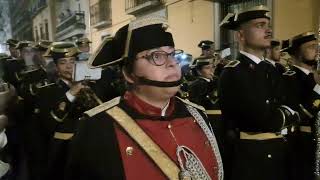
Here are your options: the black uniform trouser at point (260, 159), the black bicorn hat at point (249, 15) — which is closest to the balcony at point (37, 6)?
the black bicorn hat at point (249, 15)

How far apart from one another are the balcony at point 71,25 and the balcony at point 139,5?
2.08 feet

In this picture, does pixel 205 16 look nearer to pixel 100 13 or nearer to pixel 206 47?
pixel 206 47

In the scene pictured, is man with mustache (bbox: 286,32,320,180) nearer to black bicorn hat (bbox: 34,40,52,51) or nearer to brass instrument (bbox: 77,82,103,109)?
brass instrument (bbox: 77,82,103,109)

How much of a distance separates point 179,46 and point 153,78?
3507 mm

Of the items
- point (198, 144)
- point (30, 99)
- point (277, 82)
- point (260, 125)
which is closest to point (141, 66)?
point (198, 144)

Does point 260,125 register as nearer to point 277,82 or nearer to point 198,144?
point 277,82

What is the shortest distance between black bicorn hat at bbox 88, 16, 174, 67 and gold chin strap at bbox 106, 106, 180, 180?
25 centimetres

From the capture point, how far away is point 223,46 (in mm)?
5020

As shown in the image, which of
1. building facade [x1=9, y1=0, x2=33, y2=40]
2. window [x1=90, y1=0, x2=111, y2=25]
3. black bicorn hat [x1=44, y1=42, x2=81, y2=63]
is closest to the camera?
black bicorn hat [x1=44, y1=42, x2=81, y2=63]

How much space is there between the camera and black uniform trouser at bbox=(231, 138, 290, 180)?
275 cm

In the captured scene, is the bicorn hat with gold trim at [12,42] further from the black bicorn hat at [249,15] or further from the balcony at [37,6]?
the black bicorn hat at [249,15]

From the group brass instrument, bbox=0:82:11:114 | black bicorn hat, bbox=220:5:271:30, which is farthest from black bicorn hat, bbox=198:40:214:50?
brass instrument, bbox=0:82:11:114

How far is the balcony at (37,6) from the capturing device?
4773 mm

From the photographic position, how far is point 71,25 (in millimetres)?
4973
